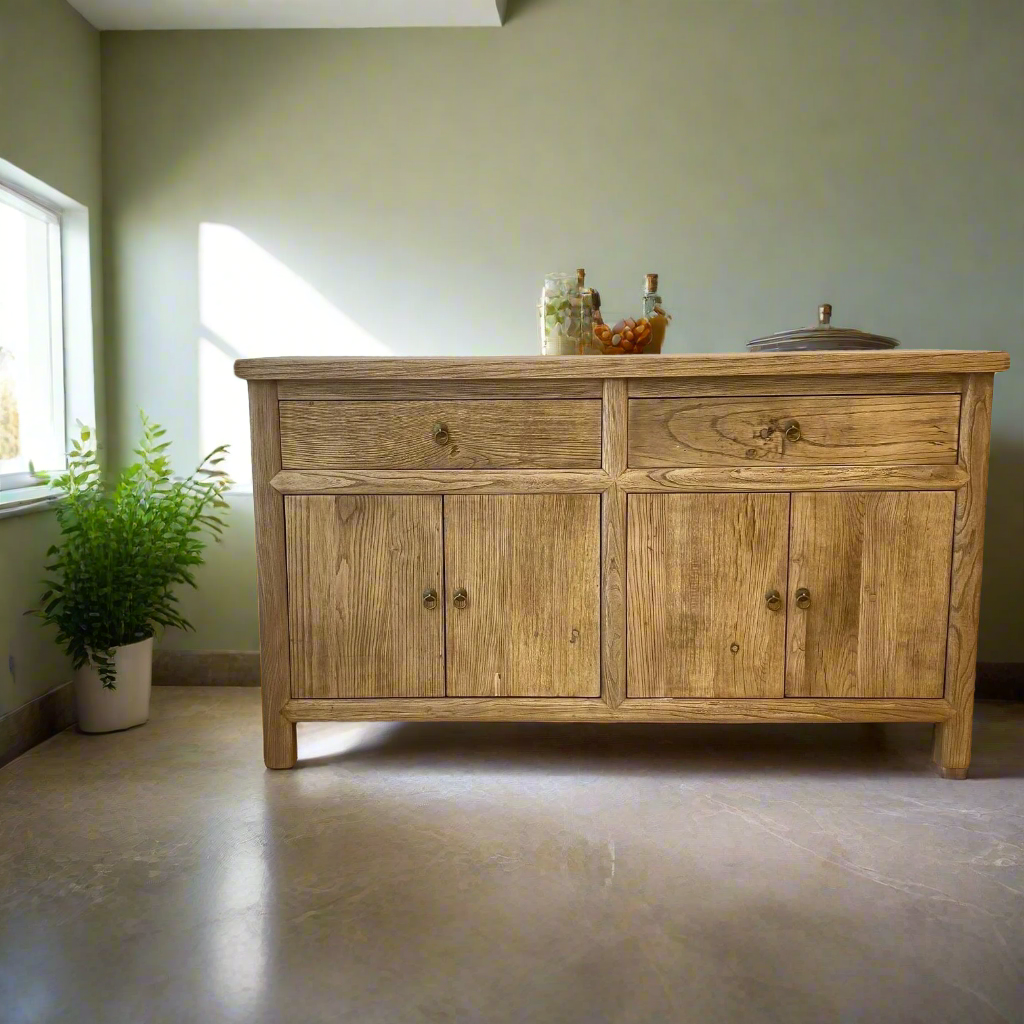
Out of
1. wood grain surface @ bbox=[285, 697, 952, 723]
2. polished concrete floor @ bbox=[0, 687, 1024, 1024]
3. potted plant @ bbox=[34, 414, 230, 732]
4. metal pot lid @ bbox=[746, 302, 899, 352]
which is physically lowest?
polished concrete floor @ bbox=[0, 687, 1024, 1024]

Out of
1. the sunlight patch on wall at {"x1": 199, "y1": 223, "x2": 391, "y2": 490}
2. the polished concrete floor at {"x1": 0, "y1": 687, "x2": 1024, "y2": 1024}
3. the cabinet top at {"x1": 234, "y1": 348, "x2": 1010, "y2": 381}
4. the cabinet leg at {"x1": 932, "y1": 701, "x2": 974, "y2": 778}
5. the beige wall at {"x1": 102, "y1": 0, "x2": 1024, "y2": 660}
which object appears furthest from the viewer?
the sunlight patch on wall at {"x1": 199, "y1": 223, "x2": 391, "y2": 490}

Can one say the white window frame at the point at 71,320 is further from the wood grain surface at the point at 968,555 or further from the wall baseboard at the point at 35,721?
the wood grain surface at the point at 968,555

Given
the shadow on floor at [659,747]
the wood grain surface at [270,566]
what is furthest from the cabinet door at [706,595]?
the wood grain surface at [270,566]

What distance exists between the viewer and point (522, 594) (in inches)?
72.2

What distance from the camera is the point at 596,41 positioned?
233 cm

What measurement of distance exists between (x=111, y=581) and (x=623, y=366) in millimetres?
1358

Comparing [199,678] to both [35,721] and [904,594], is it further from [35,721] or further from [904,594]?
[904,594]

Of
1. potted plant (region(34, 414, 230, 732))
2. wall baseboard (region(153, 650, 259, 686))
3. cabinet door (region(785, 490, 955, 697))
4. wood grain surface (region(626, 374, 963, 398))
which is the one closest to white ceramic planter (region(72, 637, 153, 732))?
potted plant (region(34, 414, 230, 732))

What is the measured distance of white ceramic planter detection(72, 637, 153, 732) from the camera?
211 cm

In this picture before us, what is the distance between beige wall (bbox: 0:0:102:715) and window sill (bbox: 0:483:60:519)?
0.11 feet

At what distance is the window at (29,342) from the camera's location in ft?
7.09

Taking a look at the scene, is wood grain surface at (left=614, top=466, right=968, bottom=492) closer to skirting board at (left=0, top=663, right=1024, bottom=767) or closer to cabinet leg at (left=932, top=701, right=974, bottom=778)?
cabinet leg at (left=932, top=701, right=974, bottom=778)

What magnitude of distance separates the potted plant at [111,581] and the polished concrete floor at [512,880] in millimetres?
121

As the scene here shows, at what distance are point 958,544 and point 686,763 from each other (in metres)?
0.78
